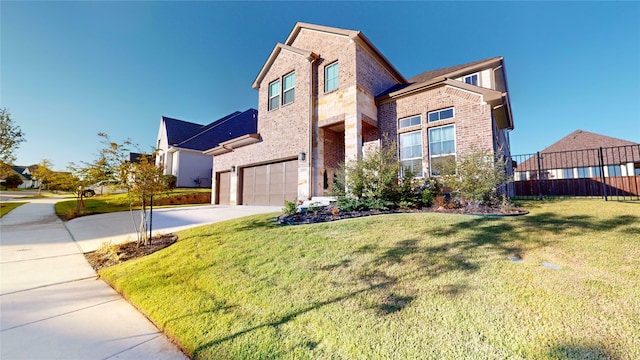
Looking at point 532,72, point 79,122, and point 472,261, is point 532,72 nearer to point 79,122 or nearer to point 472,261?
point 472,261

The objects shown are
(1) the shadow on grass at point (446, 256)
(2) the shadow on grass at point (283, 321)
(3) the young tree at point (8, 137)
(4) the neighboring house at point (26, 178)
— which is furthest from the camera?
(4) the neighboring house at point (26, 178)

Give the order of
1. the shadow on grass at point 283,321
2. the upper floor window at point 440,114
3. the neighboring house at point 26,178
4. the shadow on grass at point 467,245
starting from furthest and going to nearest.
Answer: the neighboring house at point 26,178 < the upper floor window at point 440,114 < the shadow on grass at point 467,245 < the shadow on grass at point 283,321

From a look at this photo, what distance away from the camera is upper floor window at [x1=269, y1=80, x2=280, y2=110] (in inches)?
517

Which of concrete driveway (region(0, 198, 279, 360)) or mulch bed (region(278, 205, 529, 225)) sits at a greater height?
mulch bed (region(278, 205, 529, 225))

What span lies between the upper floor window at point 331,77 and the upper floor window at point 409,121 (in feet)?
10.4

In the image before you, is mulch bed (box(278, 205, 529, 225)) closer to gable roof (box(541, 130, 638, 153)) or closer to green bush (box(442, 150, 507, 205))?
green bush (box(442, 150, 507, 205))

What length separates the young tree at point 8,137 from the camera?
1369cm

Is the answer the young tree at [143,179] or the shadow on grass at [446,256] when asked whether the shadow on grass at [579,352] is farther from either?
the young tree at [143,179]

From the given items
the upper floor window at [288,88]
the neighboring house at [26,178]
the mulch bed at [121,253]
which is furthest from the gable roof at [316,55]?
the neighboring house at [26,178]

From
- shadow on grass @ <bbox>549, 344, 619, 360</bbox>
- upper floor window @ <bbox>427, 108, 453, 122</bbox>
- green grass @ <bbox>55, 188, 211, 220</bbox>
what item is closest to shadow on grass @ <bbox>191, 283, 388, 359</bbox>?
shadow on grass @ <bbox>549, 344, 619, 360</bbox>

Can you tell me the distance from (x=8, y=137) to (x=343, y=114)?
19.0 meters

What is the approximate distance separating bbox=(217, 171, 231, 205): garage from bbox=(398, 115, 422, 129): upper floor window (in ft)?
36.9

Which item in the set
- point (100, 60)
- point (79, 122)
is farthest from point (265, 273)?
point (79, 122)

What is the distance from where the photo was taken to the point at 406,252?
3580 mm
